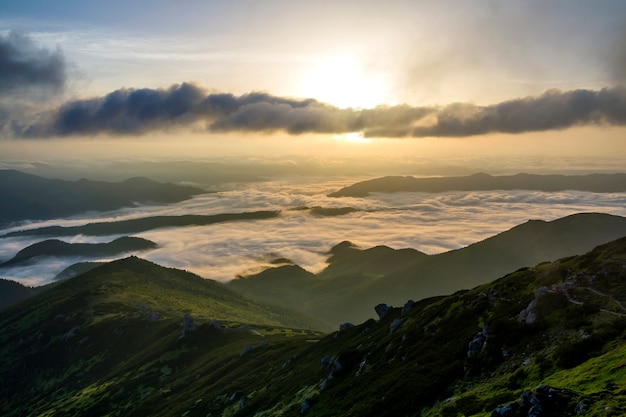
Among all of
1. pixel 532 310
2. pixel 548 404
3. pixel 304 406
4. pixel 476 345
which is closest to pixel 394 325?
pixel 304 406

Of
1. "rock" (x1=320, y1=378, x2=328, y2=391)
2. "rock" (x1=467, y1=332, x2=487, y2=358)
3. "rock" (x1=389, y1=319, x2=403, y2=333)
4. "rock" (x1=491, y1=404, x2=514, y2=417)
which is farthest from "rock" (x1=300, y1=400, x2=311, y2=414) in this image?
"rock" (x1=491, y1=404, x2=514, y2=417)

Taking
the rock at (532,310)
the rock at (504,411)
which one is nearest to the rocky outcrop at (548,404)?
the rock at (504,411)


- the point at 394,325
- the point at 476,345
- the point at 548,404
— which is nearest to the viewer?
the point at 548,404

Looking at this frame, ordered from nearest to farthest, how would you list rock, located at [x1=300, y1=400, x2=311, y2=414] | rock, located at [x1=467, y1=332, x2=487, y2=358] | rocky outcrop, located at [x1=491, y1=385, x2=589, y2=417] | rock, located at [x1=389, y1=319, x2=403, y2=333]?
rocky outcrop, located at [x1=491, y1=385, x2=589, y2=417], rock, located at [x1=467, y1=332, x2=487, y2=358], rock, located at [x1=300, y1=400, x2=311, y2=414], rock, located at [x1=389, y1=319, x2=403, y2=333]

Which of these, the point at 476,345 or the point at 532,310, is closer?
the point at 476,345

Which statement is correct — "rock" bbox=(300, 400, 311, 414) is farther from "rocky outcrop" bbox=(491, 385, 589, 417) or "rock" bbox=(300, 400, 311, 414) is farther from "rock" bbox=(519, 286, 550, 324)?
"rocky outcrop" bbox=(491, 385, 589, 417)

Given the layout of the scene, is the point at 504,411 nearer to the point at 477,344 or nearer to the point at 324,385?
the point at 477,344

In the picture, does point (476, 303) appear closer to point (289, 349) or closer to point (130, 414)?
point (289, 349)

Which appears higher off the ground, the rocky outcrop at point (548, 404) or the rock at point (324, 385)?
the rocky outcrop at point (548, 404)

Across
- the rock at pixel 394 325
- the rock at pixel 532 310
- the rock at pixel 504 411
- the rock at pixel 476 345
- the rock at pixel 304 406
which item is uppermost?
the rock at pixel 532 310

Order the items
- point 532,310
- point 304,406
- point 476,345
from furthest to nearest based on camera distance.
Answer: point 304,406, point 532,310, point 476,345

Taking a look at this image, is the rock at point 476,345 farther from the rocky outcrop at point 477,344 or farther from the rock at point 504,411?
the rock at point 504,411

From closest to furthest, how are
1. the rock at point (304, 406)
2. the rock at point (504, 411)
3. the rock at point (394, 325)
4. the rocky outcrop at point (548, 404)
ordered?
1. the rocky outcrop at point (548, 404)
2. the rock at point (504, 411)
3. the rock at point (304, 406)
4. the rock at point (394, 325)

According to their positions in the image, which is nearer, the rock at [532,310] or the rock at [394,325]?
the rock at [532,310]
